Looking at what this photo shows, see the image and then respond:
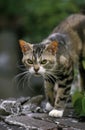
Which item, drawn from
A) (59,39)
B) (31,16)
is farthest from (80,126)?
(31,16)

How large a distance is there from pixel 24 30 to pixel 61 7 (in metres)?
2.17

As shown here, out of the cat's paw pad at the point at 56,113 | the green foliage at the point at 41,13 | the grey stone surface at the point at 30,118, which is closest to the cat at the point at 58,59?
the cat's paw pad at the point at 56,113

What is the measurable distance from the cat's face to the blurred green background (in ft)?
11.7

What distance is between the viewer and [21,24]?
1325 centimetres

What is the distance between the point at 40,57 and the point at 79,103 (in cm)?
58

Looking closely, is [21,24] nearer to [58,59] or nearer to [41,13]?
[41,13]

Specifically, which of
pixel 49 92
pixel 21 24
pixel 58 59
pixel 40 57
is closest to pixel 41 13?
pixel 21 24

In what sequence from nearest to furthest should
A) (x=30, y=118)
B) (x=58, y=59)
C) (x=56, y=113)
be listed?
(x=30, y=118) < (x=56, y=113) < (x=58, y=59)

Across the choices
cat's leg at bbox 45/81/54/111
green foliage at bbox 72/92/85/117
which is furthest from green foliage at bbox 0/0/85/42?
green foliage at bbox 72/92/85/117

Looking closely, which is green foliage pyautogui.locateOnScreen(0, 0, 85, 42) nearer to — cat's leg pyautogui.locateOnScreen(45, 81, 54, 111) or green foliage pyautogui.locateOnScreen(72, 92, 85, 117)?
cat's leg pyautogui.locateOnScreen(45, 81, 54, 111)

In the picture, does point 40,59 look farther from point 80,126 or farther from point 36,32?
point 36,32

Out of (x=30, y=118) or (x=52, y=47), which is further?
(x=52, y=47)

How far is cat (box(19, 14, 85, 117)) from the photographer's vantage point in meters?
5.87

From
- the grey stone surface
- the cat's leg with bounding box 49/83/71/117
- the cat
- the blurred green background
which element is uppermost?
the blurred green background
